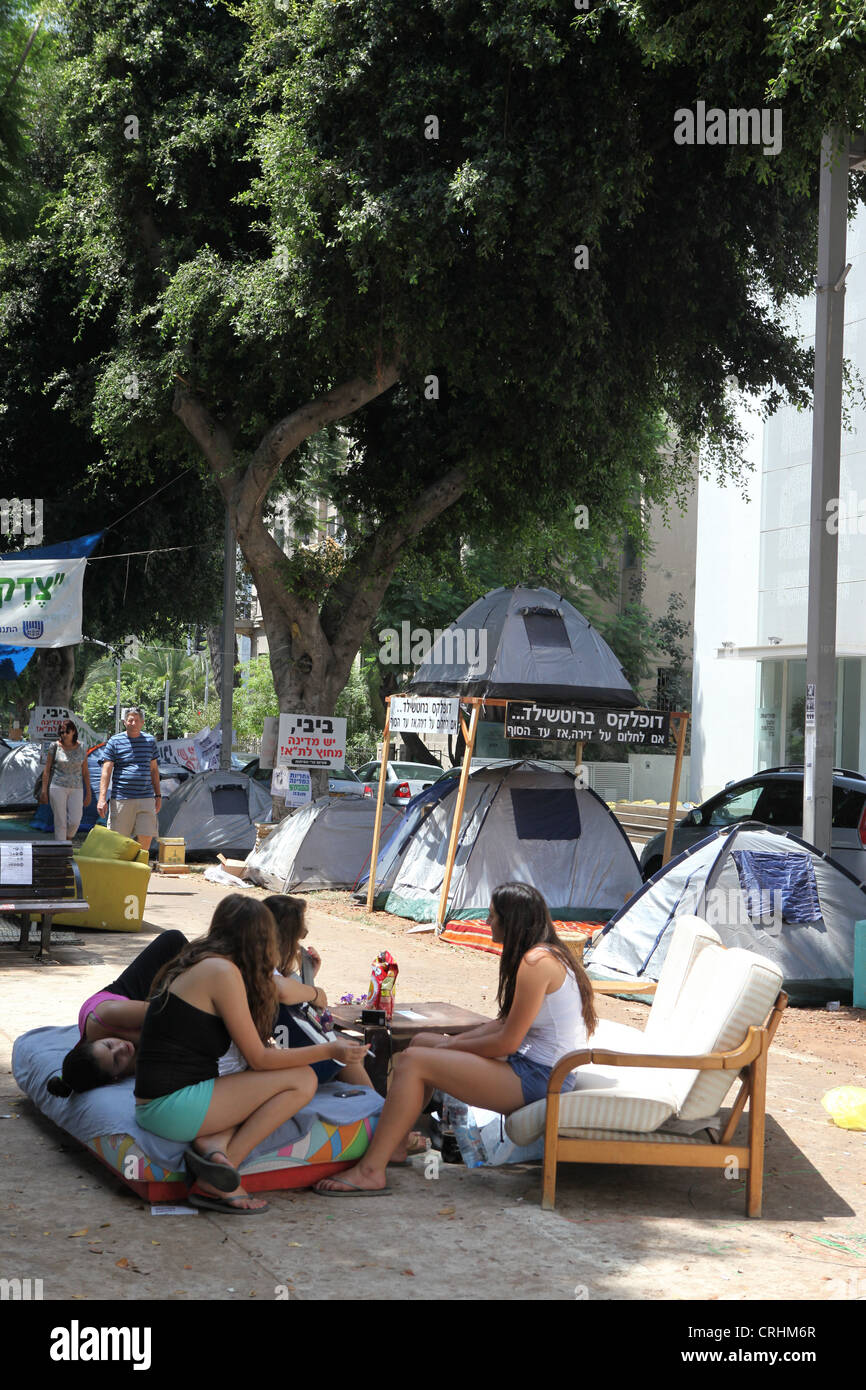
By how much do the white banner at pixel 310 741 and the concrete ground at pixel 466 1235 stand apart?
9996 millimetres

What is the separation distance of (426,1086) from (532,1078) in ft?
1.43

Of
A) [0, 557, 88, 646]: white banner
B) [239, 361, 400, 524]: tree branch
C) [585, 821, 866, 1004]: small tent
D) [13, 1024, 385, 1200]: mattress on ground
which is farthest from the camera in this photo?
[239, 361, 400, 524]: tree branch

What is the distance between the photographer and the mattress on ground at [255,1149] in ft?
16.9

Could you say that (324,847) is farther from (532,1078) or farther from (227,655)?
(532,1078)

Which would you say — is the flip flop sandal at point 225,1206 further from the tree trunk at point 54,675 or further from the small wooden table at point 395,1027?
the tree trunk at point 54,675

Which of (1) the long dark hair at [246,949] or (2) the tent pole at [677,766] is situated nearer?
(1) the long dark hair at [246,949]

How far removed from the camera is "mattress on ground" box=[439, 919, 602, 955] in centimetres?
1231

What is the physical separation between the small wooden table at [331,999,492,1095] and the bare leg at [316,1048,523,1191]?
770 millimetres

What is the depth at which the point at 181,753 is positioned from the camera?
94.6 ft

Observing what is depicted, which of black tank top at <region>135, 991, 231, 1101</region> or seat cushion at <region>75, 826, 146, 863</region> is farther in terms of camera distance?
seat cushion at <region>75, 826, 146, 863</region>

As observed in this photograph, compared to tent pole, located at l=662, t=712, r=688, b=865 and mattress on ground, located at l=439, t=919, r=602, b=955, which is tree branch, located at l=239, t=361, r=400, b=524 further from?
mattress on ground, located at l=439, t=919, r=602, b=955

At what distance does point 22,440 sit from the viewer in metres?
22.9

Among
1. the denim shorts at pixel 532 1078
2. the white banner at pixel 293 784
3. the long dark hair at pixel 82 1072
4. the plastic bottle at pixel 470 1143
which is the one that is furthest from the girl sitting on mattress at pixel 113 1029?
the white banner at pixel 293 784

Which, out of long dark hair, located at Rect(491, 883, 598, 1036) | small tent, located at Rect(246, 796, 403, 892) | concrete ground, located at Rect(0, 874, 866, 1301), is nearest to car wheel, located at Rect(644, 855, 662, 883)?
small tent, located at Rect(246, 796, 403, 892)
